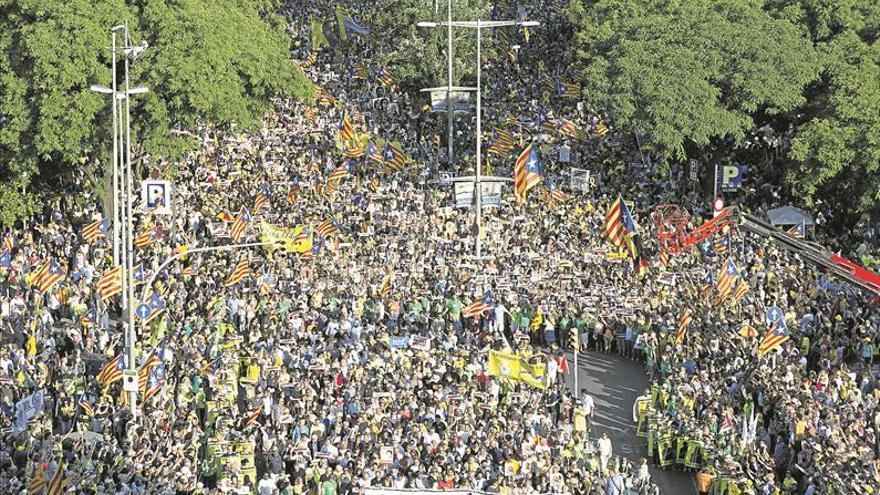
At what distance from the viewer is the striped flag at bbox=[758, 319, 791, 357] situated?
146 feet

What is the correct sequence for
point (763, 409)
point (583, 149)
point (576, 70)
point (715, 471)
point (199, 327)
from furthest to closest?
1. point (576, 70)
2. point (583, 149)
3. point (199, 327)
4. point (763, 409)
5. point (715, 471)

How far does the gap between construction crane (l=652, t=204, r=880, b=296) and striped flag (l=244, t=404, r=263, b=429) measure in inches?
551

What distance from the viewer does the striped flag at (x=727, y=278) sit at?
47.8 meters

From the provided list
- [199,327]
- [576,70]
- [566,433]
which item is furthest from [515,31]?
[566,433]

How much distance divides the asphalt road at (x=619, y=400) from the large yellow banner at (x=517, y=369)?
2344mm

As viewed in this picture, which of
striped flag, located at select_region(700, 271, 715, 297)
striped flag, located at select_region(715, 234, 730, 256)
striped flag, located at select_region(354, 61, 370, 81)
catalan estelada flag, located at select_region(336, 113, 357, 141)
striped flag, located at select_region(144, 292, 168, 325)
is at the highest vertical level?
striped flag, located at select_region(354, 61, 370, 81)

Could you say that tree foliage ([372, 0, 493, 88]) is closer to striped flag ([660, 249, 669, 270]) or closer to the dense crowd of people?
the dense crowd of people

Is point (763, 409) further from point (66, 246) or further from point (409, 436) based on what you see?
point (66, 246)

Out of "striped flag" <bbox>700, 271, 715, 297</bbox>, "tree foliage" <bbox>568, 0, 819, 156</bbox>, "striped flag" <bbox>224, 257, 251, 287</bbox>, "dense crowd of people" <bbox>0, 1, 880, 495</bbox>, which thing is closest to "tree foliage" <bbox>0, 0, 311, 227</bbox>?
"dense crowd of people" <bbox>0, 1, 880, 495</bbox>

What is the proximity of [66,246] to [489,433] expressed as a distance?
66.1ft

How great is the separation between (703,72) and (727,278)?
15876 mm

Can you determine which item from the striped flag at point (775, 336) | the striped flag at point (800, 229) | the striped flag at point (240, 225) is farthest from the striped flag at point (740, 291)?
the striped flag at point (240, 225)

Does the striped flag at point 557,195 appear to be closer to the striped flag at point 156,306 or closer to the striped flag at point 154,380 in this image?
the striped flag at point 156,306

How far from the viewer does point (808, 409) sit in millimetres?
41375
